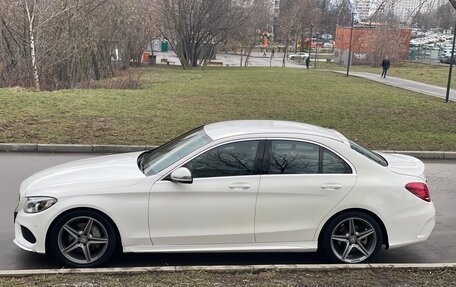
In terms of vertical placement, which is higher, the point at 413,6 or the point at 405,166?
the point at 413,6

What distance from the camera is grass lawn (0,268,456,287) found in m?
3.96

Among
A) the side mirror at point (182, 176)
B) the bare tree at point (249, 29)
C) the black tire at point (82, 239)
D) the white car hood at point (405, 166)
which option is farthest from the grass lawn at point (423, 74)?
the black tire at point (82, 239)

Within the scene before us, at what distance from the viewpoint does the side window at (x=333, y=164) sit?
4912 mm

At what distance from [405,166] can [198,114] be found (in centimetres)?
1007

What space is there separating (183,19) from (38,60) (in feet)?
82.6

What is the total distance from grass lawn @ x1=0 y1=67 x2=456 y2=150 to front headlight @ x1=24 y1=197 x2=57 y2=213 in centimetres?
615

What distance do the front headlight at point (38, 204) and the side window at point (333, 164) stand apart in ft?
9.05

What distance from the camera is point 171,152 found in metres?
5.20

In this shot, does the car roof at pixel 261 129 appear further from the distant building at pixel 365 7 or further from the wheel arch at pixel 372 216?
the distant building at pixel 365 7

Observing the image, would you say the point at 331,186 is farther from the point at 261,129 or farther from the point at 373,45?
the point at 373,45

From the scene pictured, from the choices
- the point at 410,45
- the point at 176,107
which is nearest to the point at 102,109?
the point at 176,107

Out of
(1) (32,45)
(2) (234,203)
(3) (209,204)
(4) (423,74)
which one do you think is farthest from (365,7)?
(4) (423,74)

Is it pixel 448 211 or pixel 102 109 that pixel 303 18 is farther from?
pixel 448 211

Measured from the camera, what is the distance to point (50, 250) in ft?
15.2
